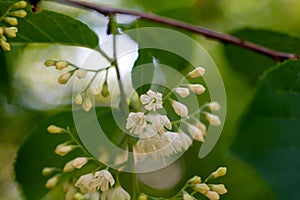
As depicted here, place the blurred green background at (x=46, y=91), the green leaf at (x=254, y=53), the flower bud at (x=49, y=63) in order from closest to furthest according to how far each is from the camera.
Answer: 1. the flower bud at (x=49, y=63)
2. the green leaf at (x=254, y=53)
3. the blurred green background at (x=46, y=91)

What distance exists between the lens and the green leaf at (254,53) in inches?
49.9

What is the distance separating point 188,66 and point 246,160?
0.50m

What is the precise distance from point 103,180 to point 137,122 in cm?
9

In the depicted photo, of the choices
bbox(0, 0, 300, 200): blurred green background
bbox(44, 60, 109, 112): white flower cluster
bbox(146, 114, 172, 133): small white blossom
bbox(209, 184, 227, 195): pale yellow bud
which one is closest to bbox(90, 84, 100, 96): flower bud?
bbox(44, 60, 109, 112): white flower cluster

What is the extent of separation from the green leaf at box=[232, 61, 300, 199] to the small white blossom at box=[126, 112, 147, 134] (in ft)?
0.42

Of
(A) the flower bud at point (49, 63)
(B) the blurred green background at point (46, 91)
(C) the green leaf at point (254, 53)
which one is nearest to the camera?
(A) the flower bud at point (49, 63)

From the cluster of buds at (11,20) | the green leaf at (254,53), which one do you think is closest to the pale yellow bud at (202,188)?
the cluster of buds at (11,20)

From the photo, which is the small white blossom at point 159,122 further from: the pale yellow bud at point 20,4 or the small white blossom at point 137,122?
the pale yellow bud at point 20,4

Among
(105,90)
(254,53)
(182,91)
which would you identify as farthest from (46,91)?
(182,91)

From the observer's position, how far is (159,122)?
791 millimetres

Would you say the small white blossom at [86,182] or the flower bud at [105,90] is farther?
the flower bud at [105,90]

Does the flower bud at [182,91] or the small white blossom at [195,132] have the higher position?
the flower bud at [182,91]

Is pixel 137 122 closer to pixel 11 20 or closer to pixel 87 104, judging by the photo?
pixel 87 104

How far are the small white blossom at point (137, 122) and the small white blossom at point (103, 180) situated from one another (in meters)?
0.07
